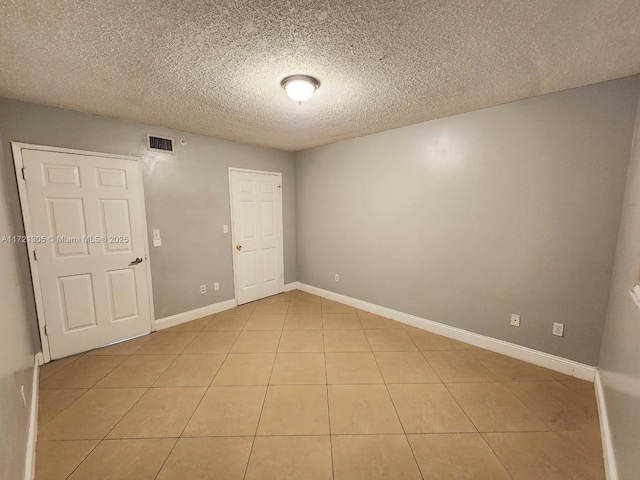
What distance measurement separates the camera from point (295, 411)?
6.00 ft

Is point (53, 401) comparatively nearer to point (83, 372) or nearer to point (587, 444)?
point (83, 372)

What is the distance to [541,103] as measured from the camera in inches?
85.0

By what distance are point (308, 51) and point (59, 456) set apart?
9.69ft

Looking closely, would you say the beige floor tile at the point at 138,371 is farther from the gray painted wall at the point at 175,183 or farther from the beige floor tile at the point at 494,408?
the beige floor tile at the point at 494,408

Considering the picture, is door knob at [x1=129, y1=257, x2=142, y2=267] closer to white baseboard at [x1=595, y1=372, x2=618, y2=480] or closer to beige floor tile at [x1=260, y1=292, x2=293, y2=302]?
beige floor tile at [x1=260, y1=292, x2=293, y2=302]

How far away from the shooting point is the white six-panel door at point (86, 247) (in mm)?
2344

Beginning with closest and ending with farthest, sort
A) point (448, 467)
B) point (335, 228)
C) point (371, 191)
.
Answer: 1. point (448, 467)
2. point (371, 191)
3. point (335, 228)

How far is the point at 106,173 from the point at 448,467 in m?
3.87

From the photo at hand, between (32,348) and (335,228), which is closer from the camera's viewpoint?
(32,348)

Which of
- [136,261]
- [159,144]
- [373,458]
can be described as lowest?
[373,458]

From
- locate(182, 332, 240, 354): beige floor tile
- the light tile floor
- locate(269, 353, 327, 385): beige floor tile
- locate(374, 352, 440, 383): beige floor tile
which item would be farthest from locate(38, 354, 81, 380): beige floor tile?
locate(374, 352, 440, 383): beige floor tile

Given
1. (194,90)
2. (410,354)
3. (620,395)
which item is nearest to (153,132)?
(194,90)

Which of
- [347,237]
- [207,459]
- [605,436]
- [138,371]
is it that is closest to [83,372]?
[138,371]

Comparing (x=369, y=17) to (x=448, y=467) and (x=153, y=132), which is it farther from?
(x=153, y=132)
